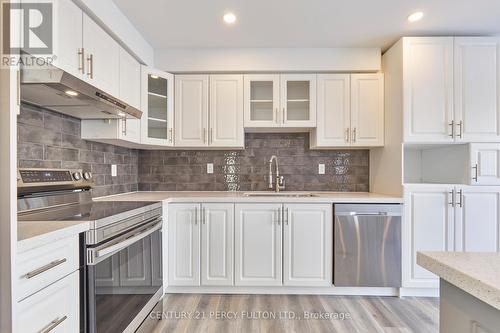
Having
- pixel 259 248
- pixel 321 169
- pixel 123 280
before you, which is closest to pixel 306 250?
pixel 259 248

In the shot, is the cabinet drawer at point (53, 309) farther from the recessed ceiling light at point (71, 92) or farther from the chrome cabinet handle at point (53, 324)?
the recessed ceiling light at point (71, 92)

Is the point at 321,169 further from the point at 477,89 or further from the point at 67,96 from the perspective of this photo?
the point at 67,96

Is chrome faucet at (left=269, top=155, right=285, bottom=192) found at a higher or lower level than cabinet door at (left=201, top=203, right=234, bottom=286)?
higher

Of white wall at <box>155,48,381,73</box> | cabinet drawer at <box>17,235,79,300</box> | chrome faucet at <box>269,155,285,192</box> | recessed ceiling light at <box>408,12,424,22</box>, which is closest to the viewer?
cabinet drawer at <box>17,235,79,300</box>

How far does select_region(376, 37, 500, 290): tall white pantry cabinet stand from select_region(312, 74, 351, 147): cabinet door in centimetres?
48

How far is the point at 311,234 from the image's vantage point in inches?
96.4

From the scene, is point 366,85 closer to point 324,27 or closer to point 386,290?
point 324,27

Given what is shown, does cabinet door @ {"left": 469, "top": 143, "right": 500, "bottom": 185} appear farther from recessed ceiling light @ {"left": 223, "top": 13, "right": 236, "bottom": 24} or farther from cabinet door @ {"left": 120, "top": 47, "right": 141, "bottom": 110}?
cabinet door @ {"left": 120, "top": 47, "right": 141, "bottom": 110}

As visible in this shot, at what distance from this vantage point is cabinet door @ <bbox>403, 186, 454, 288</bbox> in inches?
93.7

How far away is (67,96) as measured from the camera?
154 cm

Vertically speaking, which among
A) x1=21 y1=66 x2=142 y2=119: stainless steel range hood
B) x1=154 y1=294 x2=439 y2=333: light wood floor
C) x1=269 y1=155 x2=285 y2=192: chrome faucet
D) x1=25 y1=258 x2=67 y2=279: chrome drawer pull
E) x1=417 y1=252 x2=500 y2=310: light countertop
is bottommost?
x1=154 y1=294 x2=439 y2=333: light wood floor

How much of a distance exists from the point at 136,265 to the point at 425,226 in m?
2.36

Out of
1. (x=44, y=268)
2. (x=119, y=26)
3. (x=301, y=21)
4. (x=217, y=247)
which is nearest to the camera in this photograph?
(x=44, y=268)

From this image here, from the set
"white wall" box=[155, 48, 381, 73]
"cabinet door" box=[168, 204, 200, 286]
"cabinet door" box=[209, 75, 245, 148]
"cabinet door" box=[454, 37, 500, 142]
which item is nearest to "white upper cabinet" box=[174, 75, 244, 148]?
"cabinet door" box=[209, 75, 245, 148]
